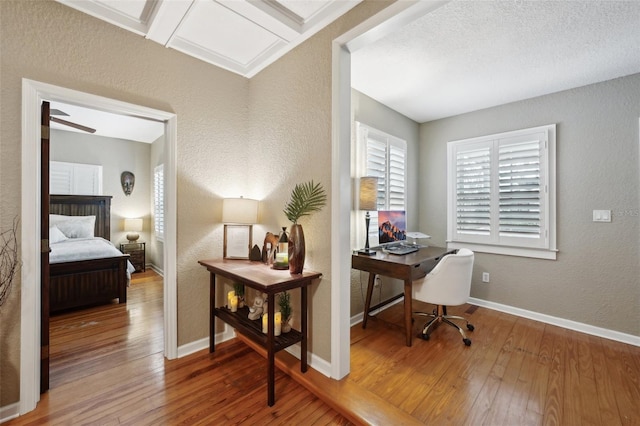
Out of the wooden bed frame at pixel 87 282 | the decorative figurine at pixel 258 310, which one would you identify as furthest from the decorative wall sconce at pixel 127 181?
the decorative figurine at pixel 258 310

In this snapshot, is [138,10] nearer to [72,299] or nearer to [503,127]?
[72,299]

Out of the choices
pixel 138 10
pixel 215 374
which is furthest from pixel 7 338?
pixel 138 10

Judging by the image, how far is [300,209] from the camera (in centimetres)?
218

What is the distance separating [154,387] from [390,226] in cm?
273

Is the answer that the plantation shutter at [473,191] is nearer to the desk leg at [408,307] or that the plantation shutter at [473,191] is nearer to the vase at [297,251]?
the desk leg at [408,307]

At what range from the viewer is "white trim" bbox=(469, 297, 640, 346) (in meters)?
2.68

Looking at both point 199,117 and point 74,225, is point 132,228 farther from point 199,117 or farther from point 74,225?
point 199,117

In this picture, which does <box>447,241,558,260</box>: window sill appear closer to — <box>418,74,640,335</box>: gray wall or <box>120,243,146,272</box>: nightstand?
<box>418,74,640,335</box>: gray wall

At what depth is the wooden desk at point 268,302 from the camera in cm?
184

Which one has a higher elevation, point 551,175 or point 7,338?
point 551,175

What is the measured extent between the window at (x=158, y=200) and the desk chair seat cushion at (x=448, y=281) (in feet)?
16.3

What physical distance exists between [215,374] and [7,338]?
51.6 inches

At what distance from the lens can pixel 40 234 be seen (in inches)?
72.8

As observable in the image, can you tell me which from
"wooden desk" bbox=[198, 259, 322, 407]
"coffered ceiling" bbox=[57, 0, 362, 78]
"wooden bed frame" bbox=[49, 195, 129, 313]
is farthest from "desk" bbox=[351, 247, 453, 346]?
"wooden bed frame" bbox=[49, 195, 129, 313]
